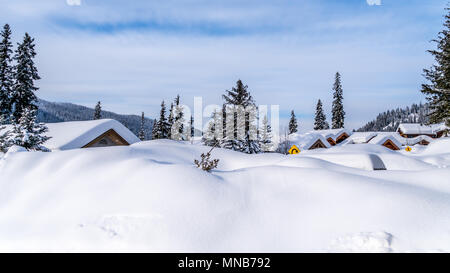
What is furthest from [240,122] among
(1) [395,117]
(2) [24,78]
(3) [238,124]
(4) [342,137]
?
(1) [395,117]

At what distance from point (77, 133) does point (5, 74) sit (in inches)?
769

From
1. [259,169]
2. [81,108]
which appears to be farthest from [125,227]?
[81,108]

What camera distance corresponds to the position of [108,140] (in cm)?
1755

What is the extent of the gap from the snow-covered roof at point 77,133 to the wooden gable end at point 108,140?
232mm

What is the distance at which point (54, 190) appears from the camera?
5465 mm

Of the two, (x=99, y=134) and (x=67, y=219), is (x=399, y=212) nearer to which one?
(x=67, y=219)

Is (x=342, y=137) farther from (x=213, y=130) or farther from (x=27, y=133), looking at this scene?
(x=27, y=133)

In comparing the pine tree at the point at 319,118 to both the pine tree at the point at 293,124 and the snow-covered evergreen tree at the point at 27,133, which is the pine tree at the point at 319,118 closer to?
the pine tree at the point at 293,124

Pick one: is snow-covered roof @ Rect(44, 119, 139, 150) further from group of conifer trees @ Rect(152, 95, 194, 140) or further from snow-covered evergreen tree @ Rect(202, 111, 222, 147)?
group of conifer trees @ Rect(152, 95, 194, 140)

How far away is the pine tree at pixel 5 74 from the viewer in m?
26.8

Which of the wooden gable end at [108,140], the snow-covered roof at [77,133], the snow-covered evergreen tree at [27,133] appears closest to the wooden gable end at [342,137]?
the snow-covered roof at [77,133]

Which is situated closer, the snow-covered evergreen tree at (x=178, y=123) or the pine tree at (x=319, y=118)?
the snow-covered evergreen tree at (x=178, y=123)

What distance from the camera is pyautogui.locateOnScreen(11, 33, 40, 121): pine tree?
27438 mm

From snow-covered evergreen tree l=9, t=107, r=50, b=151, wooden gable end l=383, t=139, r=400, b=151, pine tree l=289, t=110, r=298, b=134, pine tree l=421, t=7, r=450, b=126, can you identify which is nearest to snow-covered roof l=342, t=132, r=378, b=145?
wooden gable end l=383, t=139, r=400, b=151
